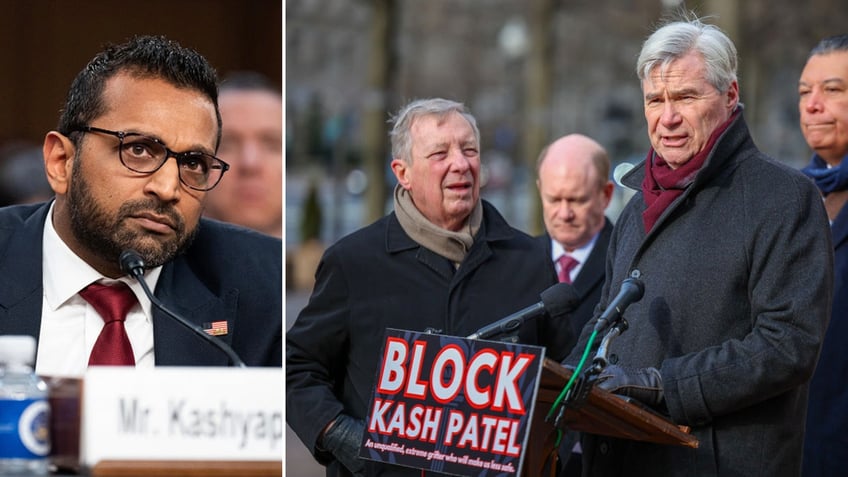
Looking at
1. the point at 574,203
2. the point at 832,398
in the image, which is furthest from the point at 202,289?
the point at 832,398

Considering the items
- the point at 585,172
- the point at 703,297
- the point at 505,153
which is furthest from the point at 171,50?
the point at 505,153

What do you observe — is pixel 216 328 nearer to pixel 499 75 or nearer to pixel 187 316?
pixel 187 316

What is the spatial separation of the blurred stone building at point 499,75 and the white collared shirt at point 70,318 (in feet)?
31.6

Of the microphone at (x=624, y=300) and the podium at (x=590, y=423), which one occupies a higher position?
the microphone at (x=624, y=300)

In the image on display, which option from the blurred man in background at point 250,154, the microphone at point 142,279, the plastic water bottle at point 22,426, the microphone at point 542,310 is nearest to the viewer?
the plastic water bottle at point 22,426

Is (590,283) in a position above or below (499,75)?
below

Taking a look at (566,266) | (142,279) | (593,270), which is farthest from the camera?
(566,266)

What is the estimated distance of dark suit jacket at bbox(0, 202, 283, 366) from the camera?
3.96 meters

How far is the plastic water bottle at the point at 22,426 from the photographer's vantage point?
3.12 m

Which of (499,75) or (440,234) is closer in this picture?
(440,234)

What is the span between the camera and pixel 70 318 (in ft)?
13.0

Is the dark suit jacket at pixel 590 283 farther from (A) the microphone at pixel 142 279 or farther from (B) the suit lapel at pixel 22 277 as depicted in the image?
(B) the suit lapel at pixel 22 277

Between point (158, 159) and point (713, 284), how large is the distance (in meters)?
1.68

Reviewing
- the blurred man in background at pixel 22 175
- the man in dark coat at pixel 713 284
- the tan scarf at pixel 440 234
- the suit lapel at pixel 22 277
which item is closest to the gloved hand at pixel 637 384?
the man in dark coat at pixel 713 284
